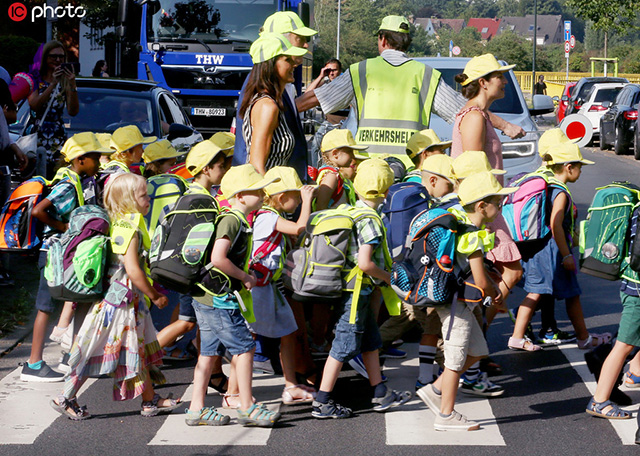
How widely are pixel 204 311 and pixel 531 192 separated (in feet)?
8.64

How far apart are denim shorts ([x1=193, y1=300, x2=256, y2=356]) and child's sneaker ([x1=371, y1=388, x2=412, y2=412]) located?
2.92ft

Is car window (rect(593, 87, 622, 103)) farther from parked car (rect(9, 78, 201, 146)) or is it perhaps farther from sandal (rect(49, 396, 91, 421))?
sandal (rect(49, 396, 91, 421))

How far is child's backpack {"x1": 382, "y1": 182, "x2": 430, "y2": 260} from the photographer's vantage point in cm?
623

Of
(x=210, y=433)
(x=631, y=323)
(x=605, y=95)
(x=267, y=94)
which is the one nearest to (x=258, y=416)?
(x=210, y=433)

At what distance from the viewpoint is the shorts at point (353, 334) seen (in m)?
5.66

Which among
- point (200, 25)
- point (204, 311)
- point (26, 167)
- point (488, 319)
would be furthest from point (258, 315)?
point (200, 25)

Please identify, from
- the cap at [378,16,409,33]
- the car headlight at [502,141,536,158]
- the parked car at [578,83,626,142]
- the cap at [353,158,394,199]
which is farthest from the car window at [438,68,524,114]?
the parked car at [578,83,626,142]

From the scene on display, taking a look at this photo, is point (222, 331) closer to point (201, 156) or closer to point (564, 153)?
point (201, 156)

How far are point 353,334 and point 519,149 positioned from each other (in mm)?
6965

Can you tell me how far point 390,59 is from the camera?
23.5ft

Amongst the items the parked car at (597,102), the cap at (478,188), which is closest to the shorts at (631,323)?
the cap at (478,188)

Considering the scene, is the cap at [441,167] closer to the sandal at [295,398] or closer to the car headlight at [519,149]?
the sandal at [295,398]

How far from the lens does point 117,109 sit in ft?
35.7

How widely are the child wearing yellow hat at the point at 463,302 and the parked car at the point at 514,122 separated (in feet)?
18.7
